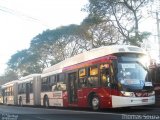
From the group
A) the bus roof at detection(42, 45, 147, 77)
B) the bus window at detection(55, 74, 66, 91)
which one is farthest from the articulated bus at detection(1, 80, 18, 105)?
the bus window at detection(55, 74, 66, 91)

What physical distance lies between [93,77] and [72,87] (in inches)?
122

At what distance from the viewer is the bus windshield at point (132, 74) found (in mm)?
17219

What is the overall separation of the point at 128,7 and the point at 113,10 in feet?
8.92

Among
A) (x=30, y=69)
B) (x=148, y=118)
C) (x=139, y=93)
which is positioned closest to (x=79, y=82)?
(x=139, y=93)

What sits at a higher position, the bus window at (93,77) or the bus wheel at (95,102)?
the bus window at (93,77)

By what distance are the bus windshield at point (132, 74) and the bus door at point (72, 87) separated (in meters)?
4.66

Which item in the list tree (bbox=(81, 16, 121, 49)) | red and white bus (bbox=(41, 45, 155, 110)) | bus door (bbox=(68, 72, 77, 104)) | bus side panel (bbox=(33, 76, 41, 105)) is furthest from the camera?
tree (bbox=(81, 16, 121, 49))

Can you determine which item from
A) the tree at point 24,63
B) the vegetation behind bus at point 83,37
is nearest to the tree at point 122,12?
the vegetation behind bus at point 83,37

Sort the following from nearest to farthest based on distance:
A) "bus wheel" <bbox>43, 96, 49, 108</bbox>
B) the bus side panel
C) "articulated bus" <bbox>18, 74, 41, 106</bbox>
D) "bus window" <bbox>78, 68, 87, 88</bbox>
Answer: "bus window" <bbox>78, 68, 87, 88</bbox> < "bus wheel" <bbox>43, 96, 49, 108</bbox> < the bus side panel < "articulated bus" <bbox>18, 74, 41, 106</bbox>

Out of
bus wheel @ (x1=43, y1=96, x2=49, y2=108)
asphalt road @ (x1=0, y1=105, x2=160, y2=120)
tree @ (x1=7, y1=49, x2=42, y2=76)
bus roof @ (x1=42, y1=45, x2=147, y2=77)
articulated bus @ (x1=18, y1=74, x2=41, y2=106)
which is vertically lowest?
asphalt road @ (x1=0, y1=105, x2=160, y2=120)

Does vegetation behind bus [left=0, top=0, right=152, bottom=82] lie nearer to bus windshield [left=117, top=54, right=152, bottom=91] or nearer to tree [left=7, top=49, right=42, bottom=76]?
tree [left=7, top=49, right=42, bottom=76]

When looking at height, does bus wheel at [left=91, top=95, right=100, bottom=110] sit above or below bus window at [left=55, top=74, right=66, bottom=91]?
below

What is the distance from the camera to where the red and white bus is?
17219 millimetres

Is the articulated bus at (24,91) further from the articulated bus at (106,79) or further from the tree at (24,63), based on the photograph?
the tree at (24,63)
